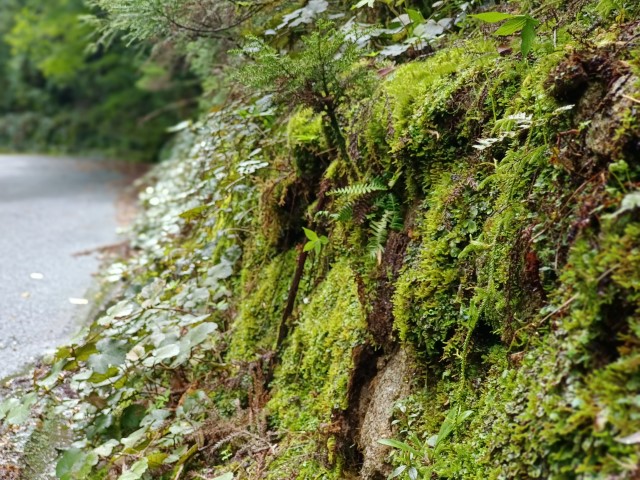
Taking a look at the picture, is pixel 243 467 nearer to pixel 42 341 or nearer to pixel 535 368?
pixel 535 368

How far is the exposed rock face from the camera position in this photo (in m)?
2.11

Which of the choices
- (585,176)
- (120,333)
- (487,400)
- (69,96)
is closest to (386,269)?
(487,400)

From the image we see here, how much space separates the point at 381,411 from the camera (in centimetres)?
225

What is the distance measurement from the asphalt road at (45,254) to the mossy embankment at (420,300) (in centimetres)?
95

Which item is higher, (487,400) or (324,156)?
(324,156)

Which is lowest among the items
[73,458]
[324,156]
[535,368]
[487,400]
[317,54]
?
[73,458]

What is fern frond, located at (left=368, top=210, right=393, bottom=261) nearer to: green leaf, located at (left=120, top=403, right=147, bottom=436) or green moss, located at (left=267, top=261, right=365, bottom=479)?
green moss, located at (left=267, top=261, right=365, bottom=479)

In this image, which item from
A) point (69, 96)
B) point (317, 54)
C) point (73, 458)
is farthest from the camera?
point (69, 96)

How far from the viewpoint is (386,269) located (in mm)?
2484

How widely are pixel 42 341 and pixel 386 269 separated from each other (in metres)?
2.93

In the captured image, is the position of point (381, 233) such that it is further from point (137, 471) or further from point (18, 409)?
point (18, 409)

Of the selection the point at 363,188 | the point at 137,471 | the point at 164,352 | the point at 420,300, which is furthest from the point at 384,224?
the point at 137,471

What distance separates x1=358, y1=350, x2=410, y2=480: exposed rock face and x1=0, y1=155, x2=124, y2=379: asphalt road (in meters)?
2.51

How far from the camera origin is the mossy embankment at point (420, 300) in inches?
59.7
